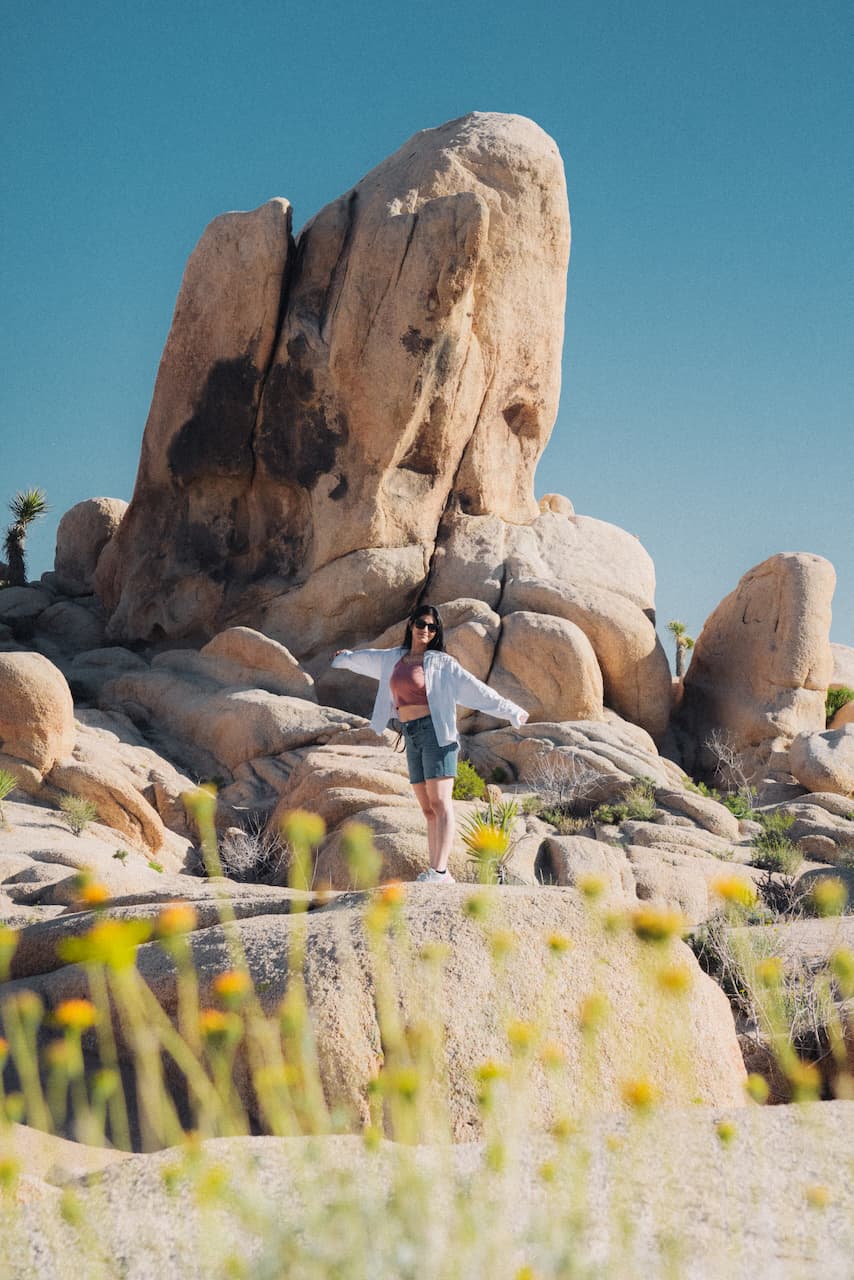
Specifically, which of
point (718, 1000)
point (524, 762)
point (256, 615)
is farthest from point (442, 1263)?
point (256, 615)

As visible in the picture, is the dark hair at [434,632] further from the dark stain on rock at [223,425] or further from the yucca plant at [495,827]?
the dark stain on rock at [223,425]

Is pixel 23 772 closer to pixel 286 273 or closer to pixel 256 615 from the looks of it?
pixel 256 615

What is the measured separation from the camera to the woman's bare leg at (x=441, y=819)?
771cm

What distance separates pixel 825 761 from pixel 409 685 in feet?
40.5

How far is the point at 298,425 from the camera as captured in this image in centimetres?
2228

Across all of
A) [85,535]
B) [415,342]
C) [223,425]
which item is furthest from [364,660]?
[85,535]

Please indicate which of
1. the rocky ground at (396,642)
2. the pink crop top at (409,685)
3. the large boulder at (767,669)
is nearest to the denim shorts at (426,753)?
the pink crop top at (409,685)

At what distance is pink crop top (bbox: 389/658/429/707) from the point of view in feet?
26.2

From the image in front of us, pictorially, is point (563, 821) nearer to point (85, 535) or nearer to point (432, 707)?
point (432, 707)

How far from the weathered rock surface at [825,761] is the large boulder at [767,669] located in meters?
1.10

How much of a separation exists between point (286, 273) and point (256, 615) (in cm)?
736

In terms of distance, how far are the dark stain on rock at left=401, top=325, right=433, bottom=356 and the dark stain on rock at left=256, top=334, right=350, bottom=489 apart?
6.43 ft

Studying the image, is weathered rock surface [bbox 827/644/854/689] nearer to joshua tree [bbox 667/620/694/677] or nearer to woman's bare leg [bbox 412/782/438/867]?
joshua tree [bbox 667/620/694/677]

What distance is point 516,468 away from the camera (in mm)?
24656
